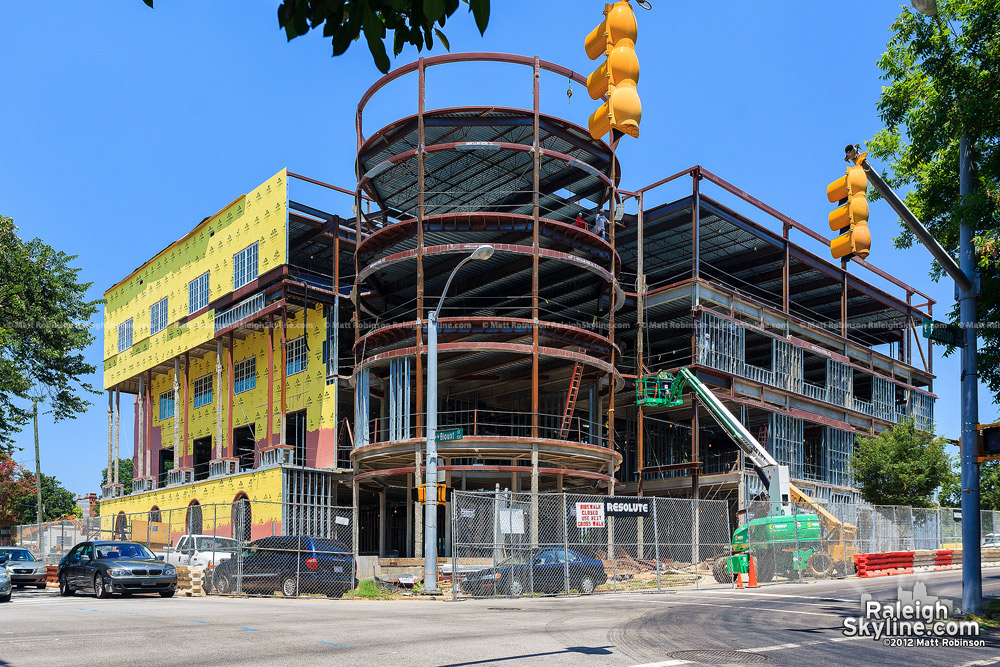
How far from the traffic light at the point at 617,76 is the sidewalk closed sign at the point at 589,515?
56.4 feet

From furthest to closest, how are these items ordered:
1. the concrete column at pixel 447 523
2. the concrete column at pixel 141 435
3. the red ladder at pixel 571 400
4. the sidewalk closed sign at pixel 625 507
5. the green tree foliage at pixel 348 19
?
the concrete column at pixel 141 435
the red ladder at pixel 571 400
the concrete column at pixel 447 523
the sidewalk closed sign at pixel 625 507
the green tree foliage at pixel 348 19

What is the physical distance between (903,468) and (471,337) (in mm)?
24009

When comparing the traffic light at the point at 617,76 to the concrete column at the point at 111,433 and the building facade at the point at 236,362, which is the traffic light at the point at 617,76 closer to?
the building facade at the point at 236,362

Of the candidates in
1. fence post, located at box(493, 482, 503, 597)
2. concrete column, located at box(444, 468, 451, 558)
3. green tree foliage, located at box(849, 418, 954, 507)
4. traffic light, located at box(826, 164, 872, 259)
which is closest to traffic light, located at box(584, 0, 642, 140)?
traffic light, located at box(826, 164, 872, 259)

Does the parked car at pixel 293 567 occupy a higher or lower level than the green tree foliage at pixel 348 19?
lower

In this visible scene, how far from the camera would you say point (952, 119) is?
16.8 m

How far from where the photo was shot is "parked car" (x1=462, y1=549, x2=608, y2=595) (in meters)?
24.0

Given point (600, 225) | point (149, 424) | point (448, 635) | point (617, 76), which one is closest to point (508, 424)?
point (600, 225)

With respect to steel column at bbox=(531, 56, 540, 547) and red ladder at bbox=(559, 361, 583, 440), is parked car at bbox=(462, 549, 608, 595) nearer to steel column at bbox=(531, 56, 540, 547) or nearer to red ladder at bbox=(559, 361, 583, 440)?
steel column at bbox=(531, 56, 540, 547)

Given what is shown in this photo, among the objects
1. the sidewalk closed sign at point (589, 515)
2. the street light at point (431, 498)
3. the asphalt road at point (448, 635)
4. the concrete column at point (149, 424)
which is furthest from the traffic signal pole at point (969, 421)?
the concrete column at point (149, 424)

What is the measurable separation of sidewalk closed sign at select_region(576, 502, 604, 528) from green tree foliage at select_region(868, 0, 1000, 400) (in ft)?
35.4

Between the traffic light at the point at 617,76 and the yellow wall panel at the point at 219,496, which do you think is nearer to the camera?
the traffic light at the point at 617,76

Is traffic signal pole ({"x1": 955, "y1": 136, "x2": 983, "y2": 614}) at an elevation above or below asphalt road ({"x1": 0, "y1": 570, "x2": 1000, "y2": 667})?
above

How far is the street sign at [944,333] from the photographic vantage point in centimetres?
1598
